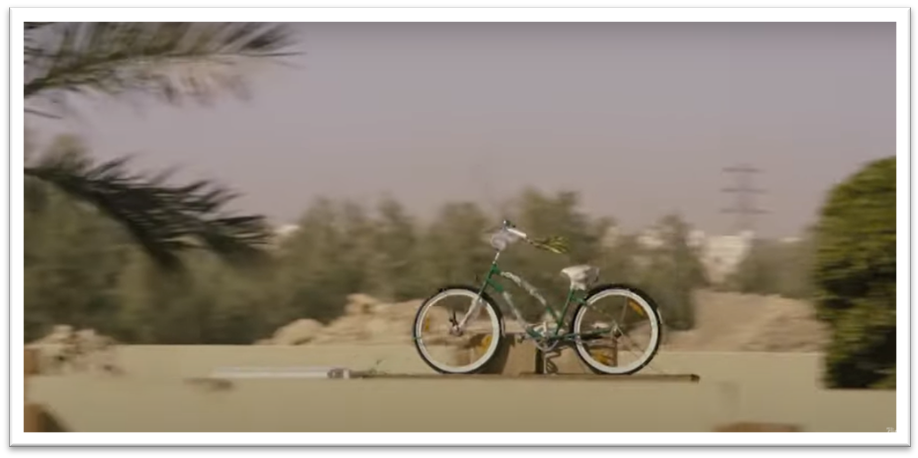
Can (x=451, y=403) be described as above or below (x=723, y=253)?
below

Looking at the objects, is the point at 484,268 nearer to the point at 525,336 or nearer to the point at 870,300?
the point at 525,336

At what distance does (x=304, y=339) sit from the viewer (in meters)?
12.1

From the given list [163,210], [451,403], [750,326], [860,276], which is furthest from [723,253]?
[163,210]

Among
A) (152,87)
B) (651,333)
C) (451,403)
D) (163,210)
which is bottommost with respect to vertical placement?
(451,403)

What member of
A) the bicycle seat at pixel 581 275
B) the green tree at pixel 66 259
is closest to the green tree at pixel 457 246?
the bicycle seat at pixel 581 275

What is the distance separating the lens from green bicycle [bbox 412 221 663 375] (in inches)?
474

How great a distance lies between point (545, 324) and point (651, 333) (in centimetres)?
63

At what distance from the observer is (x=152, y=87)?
12016 millimetres

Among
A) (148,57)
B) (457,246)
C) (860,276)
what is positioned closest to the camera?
(860,276)

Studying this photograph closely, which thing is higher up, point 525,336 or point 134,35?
point 134,35

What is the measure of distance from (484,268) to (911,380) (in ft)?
8.56

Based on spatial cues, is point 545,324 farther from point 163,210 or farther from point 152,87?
point 152,87
